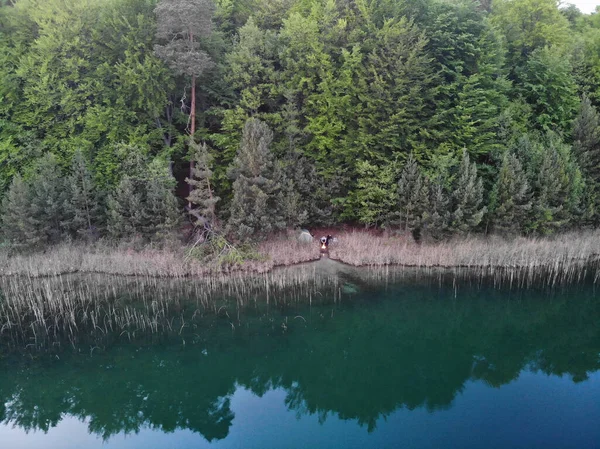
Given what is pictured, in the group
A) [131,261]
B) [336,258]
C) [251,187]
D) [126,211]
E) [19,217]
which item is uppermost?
[251,187]

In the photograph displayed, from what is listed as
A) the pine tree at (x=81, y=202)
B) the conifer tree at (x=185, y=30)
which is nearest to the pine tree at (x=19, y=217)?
the pine tree at (x=81, y=202)

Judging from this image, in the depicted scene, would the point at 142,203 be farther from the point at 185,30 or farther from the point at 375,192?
the point at 375,192

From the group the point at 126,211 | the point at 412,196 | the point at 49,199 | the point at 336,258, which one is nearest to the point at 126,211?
the point at 126,211

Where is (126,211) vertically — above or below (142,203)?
below

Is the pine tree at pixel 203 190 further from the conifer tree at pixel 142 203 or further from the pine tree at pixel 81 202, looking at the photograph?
the pine tree at pixel 81 202

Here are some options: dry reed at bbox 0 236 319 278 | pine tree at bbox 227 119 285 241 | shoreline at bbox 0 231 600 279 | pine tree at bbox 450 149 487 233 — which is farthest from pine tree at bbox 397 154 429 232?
pine tree at bbox 227 119 285 241

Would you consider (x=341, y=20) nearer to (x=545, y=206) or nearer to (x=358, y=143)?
(x=358, y=143)

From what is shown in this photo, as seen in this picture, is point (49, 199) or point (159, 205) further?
point (159, 205)
